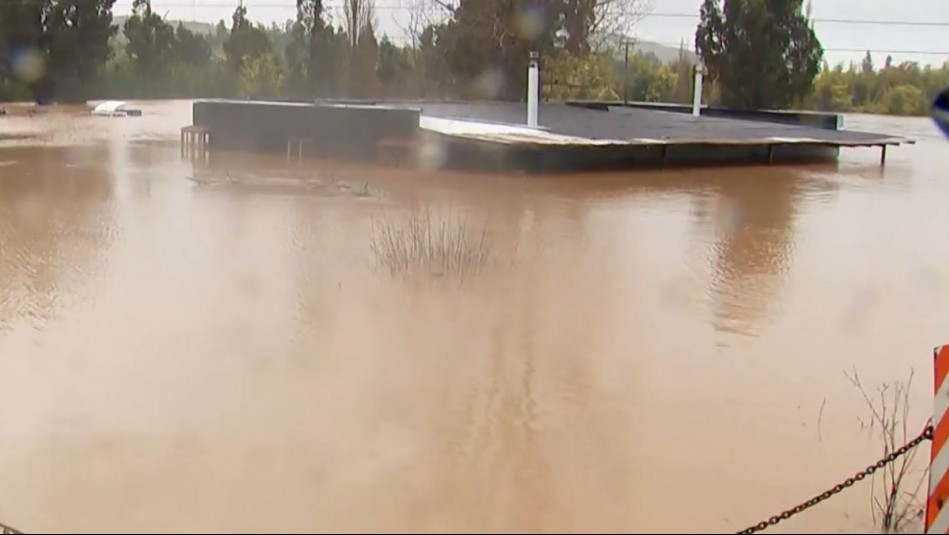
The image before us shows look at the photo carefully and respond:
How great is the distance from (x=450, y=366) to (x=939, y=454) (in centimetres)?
212

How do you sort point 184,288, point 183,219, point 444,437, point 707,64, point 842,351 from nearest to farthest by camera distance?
point 444,437 < point 842,351 < point 184,288 < point 183,219 < point 707,64

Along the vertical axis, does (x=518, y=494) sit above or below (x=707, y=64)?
below

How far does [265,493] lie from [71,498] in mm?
580

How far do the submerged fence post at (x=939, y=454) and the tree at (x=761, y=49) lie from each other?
63.9 ft

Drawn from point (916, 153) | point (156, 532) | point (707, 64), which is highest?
point (707, 64)

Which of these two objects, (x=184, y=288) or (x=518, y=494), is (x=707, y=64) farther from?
(x=518, y=494)

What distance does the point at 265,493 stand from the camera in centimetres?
307

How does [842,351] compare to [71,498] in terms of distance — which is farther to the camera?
[842,351]

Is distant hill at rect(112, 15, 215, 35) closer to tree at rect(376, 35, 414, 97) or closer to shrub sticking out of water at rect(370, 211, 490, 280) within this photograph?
tree at rect(376, 35, 414, 97)

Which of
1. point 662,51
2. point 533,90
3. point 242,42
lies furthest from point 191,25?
point 533,90

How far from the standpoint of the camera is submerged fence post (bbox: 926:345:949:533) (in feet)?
8.84

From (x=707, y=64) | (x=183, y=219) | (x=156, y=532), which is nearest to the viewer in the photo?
(x=156, y=532)

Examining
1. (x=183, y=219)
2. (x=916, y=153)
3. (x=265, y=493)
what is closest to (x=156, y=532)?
(x=265, y=493)

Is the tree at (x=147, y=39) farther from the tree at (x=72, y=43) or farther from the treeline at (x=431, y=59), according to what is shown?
the tree at (x=72, y=43)
